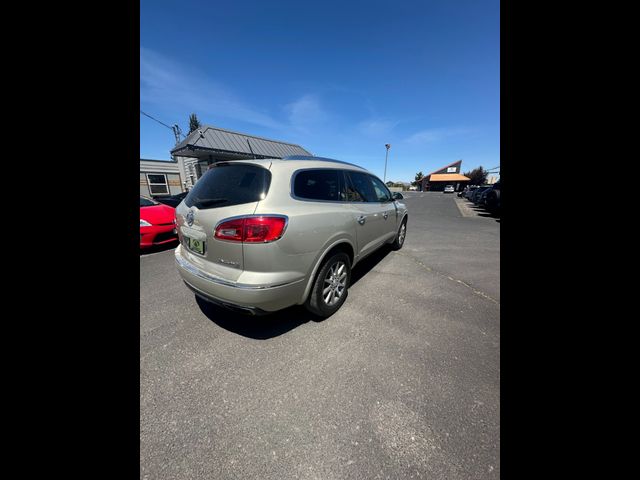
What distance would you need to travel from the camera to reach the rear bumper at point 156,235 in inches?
194

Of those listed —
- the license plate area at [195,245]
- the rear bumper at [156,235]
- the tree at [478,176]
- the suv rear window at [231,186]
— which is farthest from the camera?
the tree at [478,176]

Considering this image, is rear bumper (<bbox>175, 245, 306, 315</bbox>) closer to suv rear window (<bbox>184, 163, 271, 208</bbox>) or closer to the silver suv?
the silver suv

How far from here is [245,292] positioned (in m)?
1.91

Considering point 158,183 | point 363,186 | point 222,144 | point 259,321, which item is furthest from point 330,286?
point 158,183

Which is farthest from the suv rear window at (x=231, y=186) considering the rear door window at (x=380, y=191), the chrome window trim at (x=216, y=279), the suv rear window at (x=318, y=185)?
the rear door window at (x=380, y=191)

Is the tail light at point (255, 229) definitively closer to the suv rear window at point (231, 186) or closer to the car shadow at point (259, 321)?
the suv rear window at point (231, 186)

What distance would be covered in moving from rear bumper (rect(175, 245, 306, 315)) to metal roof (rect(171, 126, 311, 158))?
9.43 m

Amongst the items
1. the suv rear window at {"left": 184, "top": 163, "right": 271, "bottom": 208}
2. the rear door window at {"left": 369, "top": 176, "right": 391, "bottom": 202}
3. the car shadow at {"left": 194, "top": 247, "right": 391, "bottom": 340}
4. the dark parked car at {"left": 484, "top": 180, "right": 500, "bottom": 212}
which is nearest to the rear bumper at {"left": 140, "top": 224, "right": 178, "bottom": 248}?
the car shadow at {"left": 194, "top": 247, "right": 391, "bottom": 340}

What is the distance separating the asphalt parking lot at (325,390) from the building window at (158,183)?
20730mm

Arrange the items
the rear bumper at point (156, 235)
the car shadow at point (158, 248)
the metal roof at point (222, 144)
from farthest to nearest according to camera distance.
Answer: the metal roof at point (222, 144) < the car shadow at point (158, 248) < the rear bumper at point (156, 235)
